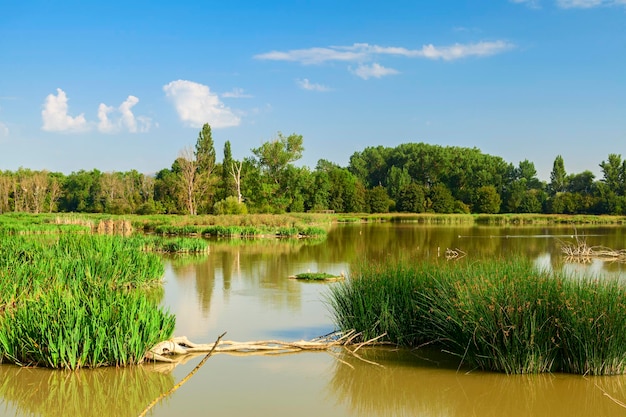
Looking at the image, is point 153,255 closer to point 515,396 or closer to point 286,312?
point 286,312

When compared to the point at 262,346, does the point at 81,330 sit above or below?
above

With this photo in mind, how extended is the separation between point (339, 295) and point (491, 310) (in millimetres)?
2712

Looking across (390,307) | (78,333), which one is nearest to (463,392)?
(390,307)

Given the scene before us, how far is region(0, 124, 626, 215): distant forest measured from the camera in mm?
58500

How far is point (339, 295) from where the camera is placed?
930cm

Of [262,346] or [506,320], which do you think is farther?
[262,346]

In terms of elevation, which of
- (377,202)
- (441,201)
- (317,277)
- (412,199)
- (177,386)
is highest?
(412,199)

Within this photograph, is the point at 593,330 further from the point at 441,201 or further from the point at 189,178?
the point at 441,201

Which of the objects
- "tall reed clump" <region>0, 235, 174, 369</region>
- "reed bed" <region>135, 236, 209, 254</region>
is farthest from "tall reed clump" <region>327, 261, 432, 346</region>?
"reed bed" <region>135, 236, 209, 254</region>

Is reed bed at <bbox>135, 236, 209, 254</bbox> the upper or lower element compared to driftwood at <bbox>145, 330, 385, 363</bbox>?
upper

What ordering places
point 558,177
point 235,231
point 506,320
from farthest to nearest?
1. point 558,177
2. point 235,231
3. point 506,320

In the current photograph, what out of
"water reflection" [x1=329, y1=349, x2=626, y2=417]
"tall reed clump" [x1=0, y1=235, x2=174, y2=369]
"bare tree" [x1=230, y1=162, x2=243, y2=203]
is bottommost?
"water reflection" [x1=329, y1=349, x2=626, y2=417]

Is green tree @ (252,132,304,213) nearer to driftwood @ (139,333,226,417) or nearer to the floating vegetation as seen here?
the floating vegetation

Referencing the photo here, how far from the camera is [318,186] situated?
7231 cm
